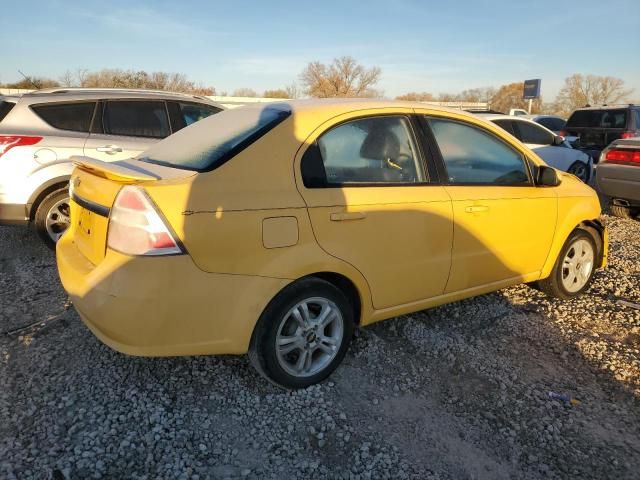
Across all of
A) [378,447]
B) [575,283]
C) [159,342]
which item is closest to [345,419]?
[378,447]

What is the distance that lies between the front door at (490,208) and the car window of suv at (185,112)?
3.86 meters

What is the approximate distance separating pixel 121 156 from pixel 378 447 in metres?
4.46

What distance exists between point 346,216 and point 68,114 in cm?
411

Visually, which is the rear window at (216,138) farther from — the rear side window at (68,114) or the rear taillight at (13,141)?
the rear side window at (68,114)

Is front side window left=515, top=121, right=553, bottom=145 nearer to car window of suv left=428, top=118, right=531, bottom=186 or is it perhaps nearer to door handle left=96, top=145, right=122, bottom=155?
car window of suv left=428, top=118, right=531, bottom=186

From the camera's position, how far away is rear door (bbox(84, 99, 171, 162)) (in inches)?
214

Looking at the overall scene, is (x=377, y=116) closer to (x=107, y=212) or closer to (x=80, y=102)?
(x=107, y=212)

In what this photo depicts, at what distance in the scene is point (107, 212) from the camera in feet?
8.22

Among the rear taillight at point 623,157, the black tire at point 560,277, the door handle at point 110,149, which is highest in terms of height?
the door handle at point 110,149

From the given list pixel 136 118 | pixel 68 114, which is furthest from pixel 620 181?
pixel 68 114

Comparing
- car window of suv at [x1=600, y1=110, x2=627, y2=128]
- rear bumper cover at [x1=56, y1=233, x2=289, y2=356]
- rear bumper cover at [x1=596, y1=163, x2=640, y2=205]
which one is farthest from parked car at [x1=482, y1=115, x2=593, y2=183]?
rear bumper cover at [x1=56, y1=233, x2=289, y2=356]

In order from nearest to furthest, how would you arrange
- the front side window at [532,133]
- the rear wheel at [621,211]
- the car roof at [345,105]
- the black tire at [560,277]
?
the car roof at [345,105] → the black tire at [560,277] → the rear wheel at [621,211] → the front side window at [532,133]

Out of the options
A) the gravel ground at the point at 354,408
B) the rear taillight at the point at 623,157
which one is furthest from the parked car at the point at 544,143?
the gravel ground at the point at 354,408

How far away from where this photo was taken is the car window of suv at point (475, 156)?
337 centimetres
